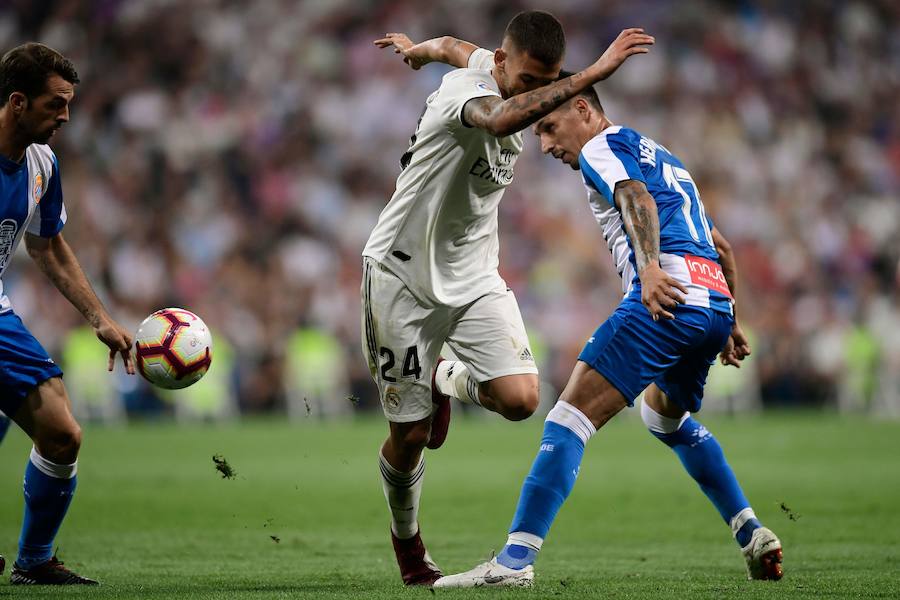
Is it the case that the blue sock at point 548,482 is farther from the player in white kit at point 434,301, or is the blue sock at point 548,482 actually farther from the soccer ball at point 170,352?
the soccer ball at point 170,352

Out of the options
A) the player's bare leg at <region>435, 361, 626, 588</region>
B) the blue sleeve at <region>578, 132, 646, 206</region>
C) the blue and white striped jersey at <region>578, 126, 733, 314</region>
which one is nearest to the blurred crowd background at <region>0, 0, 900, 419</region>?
the blue and white striped jersey at <region>578, 126, 733, 314</region>

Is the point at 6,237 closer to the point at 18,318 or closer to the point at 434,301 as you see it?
the point at 18,318

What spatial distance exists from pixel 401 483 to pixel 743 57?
2042cm

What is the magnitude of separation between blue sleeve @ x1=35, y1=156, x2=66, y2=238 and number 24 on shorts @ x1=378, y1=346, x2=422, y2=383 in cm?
173

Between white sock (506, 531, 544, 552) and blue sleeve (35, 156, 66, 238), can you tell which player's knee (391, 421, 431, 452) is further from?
blue sleeve (35, 156, 66, 238)

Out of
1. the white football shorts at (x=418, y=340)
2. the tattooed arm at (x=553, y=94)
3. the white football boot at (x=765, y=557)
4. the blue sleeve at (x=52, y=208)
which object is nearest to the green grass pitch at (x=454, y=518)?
the white football boot at (x=765, y=557)

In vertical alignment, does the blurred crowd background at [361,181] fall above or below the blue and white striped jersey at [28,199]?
above

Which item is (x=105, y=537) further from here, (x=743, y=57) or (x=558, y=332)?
(x=743, y=57)

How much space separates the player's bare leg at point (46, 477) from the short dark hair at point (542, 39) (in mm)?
2672

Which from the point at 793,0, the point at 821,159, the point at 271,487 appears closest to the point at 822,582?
the point at 271,487

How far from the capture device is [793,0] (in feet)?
82.3

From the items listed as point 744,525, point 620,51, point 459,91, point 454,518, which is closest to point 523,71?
point 459,91

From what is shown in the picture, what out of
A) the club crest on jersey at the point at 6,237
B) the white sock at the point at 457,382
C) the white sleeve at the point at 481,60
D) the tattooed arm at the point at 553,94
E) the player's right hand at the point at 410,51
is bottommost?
the white sock at the point at 457,382

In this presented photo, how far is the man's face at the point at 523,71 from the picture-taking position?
16.6 feet
